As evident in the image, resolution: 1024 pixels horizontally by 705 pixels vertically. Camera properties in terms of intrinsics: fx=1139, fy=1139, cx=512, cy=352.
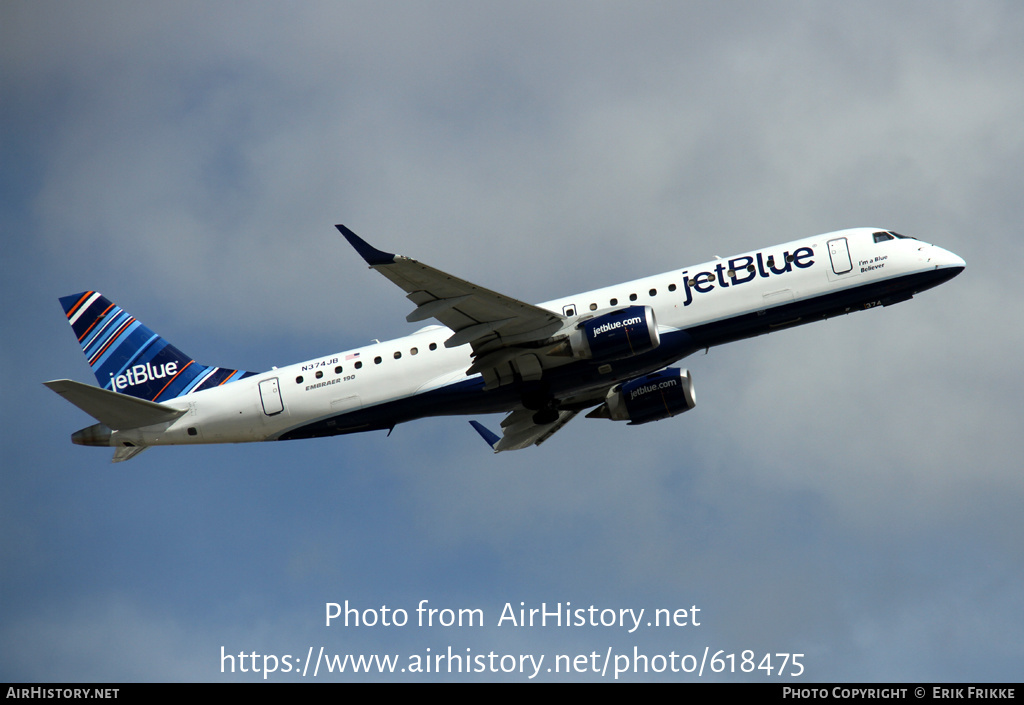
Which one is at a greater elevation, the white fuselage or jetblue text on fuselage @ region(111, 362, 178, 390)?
jetblue text on fuselage @ region(111, 362, 178, 390)

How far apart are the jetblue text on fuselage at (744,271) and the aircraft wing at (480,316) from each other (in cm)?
559

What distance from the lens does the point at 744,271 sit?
4597 centimetres

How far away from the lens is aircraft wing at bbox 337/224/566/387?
4156cm

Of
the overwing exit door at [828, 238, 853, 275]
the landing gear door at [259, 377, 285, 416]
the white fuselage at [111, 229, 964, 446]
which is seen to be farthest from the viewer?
the landing gear door at [259, 377, 285, 416]

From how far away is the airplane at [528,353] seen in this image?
44938 mm

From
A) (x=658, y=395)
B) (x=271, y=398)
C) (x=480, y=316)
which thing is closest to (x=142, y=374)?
(x=271, y=398)

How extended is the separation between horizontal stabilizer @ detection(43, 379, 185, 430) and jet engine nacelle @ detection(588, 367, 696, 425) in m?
19.8

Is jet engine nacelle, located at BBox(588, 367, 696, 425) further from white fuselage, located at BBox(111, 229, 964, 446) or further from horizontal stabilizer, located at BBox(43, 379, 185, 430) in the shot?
horizontal stabilizer, located at BBox(43, 379, 185, 430)

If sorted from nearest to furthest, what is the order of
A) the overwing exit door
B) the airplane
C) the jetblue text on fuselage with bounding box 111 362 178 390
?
the airplane < the overwing exit door < the jetblue text on fuselage with bounding box 111 362 178 390

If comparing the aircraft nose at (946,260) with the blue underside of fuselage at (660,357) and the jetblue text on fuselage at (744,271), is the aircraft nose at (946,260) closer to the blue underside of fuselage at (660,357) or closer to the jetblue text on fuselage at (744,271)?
the blue underside of fuselage at (660,357)

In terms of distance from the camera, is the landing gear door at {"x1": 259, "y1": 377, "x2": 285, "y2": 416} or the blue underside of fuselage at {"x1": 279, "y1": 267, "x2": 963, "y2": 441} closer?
the blue underside of fuselage at {"x1": 279, "y1": 267, "x2": 963, "y2": 441}

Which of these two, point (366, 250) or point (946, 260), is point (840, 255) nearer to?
point (946, 260)

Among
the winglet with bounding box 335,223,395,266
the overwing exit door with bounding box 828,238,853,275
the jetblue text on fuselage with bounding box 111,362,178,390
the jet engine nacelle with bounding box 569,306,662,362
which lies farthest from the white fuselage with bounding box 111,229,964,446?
the winglet with bounding box 335,223,395,266
